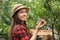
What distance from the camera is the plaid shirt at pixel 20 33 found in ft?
9.96

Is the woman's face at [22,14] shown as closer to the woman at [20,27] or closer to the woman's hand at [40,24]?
the woman at [20,27]

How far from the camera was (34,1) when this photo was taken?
207 inches

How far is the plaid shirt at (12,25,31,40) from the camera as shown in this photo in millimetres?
3037

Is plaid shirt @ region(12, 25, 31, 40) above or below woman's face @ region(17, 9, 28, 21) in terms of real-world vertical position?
below

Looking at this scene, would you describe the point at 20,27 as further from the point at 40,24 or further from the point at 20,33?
the point at 40,24

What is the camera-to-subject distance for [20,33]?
3.05 m

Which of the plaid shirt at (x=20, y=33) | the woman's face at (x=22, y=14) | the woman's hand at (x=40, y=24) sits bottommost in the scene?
the plaid shirt at (x=20, y=33)

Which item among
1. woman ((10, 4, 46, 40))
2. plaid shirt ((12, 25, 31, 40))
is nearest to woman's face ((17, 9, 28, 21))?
woman ((10, 4, 46, 40))

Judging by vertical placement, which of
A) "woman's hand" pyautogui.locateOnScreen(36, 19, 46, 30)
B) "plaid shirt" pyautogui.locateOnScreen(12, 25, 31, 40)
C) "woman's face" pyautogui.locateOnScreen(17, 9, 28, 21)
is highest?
"woman's face" pyautogui.locateOnScreen(17, 9, 28, 21)

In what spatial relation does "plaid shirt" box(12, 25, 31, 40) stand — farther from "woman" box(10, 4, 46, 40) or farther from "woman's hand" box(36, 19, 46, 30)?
"woman's hand" box(36, 19, 46, 30)

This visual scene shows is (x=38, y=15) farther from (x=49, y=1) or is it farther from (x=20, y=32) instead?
(x=20, y=32)

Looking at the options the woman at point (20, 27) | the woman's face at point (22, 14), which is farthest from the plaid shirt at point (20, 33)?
the woman's face at point (22, 14)

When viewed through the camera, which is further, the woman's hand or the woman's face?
the woman's face

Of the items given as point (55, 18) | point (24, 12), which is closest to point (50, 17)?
point (55, 18)
